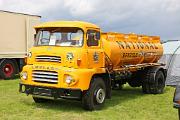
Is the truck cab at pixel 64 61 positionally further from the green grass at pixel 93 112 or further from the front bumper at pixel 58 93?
the green grass at pixel 93 112

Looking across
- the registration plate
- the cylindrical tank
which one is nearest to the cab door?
the cylindrical tank

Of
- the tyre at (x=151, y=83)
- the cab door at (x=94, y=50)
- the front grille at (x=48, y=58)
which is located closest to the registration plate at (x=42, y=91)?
the front grille at (x=48, y=58)

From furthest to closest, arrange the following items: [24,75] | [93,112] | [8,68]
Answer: [8,68]
[24,75]
[93,112]

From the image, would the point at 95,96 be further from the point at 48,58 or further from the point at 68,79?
the point at 48,58

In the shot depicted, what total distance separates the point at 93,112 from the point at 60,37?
2.43 meters

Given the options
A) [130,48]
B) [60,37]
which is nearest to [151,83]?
[130,48]

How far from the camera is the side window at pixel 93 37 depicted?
11.5 m

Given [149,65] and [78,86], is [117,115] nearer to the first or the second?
[78,86]

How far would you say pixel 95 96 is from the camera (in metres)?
11.5

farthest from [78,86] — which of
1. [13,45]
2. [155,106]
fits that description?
[13,45]

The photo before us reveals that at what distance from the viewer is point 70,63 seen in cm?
1103

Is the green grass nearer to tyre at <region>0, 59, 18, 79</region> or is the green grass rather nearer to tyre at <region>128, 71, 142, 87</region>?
tyre at <region>128, 71, 142, 87</region>

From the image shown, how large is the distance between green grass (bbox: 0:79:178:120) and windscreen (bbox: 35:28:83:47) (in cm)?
196

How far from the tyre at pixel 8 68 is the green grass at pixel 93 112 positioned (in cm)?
599
